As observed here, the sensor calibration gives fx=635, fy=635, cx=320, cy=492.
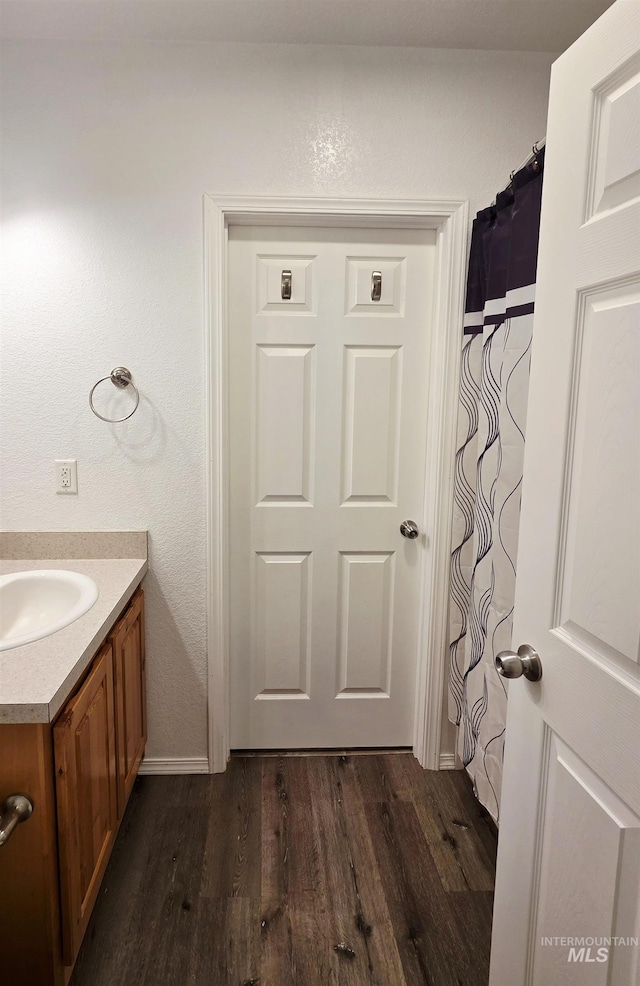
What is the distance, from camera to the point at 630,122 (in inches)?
35.0

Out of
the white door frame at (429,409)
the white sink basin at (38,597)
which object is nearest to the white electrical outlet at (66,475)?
the white sink basin at (38,597)

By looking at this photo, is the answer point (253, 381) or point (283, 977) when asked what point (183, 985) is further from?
point (253, 381)

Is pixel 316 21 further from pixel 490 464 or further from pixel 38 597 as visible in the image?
pixel 38 597

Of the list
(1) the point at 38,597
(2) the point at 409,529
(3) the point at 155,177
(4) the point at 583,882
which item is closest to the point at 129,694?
(1) the point at 38,597

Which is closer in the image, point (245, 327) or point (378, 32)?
point (378, 32)

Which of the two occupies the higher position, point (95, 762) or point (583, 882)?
point (583, 882)

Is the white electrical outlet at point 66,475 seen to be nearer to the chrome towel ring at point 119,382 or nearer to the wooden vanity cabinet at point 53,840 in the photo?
the chrome towel ring at point 119,382

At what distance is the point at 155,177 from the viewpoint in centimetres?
210

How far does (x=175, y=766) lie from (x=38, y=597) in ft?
2.94

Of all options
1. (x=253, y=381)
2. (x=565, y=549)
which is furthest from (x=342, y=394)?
(x=565, y=549)

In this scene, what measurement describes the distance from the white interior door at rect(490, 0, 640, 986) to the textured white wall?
3.75 ft

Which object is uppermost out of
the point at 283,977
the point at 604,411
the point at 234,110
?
the point at 234,110

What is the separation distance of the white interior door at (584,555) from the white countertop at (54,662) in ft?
3.04

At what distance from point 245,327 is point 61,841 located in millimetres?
1640
